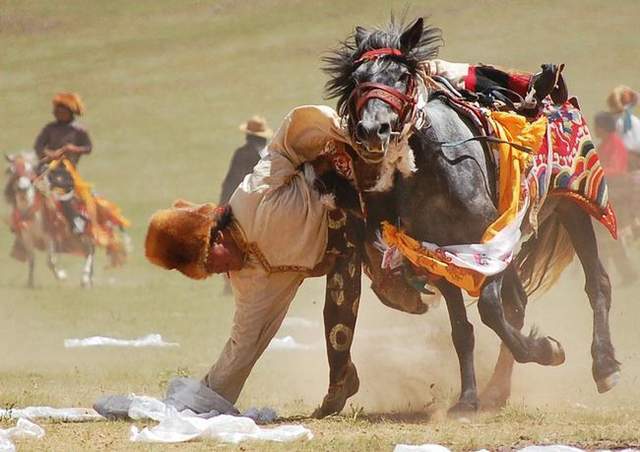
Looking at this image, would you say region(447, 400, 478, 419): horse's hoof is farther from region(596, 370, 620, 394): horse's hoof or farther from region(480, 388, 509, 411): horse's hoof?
region(596, 370, 620, 394): horse's hoof

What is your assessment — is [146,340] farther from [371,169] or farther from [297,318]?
[371,169]

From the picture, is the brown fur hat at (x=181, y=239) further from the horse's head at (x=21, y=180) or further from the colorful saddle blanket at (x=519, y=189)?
the horse's head at (x=21, y=180)

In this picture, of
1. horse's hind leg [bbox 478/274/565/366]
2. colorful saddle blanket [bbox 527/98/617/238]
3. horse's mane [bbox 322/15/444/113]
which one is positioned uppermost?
horse's mane [bbox 322/15/444/113]

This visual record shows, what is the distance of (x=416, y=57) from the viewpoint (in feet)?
25.8

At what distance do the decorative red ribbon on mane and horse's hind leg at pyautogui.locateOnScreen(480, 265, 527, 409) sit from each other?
4.77ft

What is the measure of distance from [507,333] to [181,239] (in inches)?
69.6

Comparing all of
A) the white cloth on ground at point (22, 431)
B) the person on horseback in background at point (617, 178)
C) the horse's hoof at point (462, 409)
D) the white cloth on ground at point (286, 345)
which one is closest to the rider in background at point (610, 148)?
the person on horseback in background at point (617, 178)

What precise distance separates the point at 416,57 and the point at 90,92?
22.6 m

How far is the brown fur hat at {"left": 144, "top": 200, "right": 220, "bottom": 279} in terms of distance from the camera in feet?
25.8

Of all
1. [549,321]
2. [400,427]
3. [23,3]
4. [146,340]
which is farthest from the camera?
[23,3]

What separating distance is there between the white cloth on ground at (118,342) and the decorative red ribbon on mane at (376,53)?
5387mm

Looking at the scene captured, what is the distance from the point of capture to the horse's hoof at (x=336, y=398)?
8.29 metres

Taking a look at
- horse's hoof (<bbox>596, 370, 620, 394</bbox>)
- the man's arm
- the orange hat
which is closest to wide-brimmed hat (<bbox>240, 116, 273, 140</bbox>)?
the orange hat

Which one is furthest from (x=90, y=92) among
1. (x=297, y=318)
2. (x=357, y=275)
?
(x=357, y=275)
